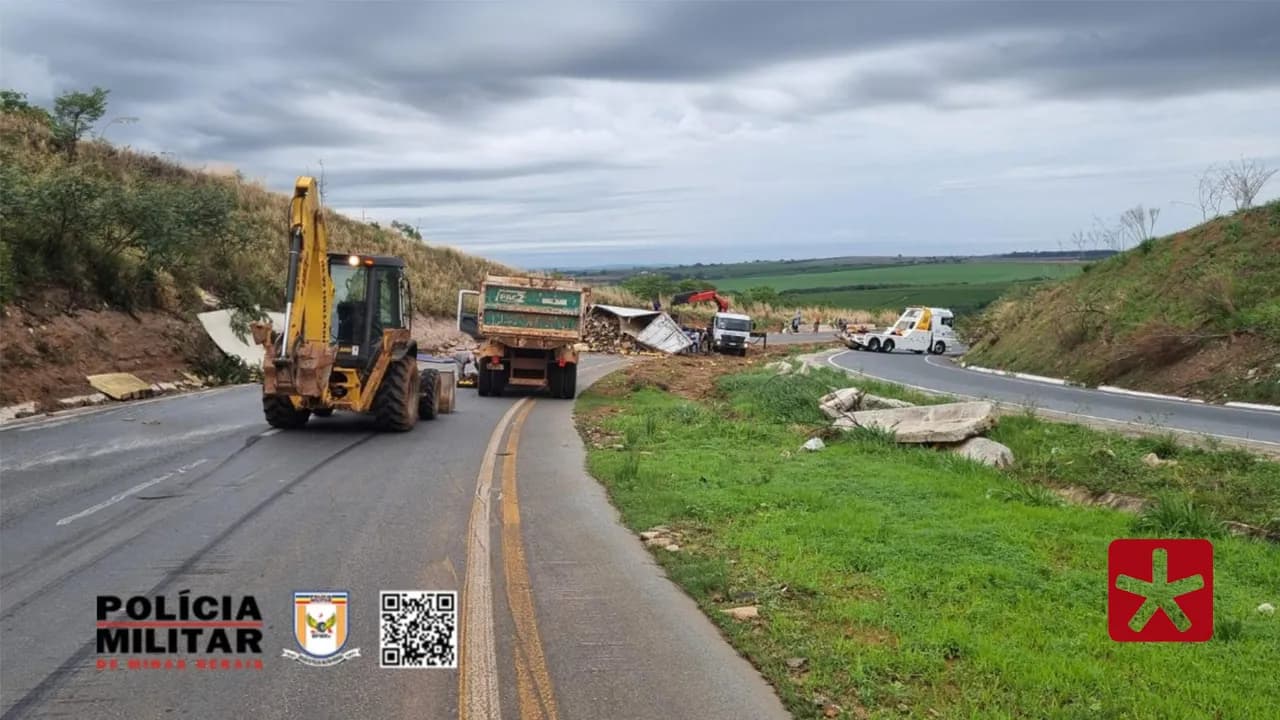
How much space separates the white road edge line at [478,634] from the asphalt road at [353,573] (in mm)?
16

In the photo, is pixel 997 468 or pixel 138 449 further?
pixel 138 449

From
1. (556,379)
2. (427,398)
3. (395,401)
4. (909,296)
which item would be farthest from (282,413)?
(909,296)

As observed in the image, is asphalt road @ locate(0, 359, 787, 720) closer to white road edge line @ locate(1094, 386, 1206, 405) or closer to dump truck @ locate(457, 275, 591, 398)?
dump truck @ locate(457, 275, 591, 398)

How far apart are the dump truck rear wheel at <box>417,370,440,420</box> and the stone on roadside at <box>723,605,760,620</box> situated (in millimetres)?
11743

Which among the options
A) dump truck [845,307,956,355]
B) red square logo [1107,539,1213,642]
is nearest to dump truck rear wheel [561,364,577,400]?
red square logo [1107,539,1213,642]

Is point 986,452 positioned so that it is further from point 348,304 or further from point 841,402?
point 348,304

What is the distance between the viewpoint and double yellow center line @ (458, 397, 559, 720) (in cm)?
481

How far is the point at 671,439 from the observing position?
14555 mm

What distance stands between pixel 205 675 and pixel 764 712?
9.58ft

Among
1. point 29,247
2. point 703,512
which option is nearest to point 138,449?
point 703,512

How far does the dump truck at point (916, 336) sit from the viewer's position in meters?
54.6

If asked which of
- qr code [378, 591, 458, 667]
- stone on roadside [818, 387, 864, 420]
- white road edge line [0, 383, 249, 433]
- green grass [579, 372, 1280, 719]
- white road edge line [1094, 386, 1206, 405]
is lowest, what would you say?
white road edge line [0, 383, 249, 433]

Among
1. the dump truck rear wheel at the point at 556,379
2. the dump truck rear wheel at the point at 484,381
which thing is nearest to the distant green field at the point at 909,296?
the dump truck rear wheel at the point at 556,379

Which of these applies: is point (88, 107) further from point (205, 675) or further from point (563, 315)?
point (205, 675)
